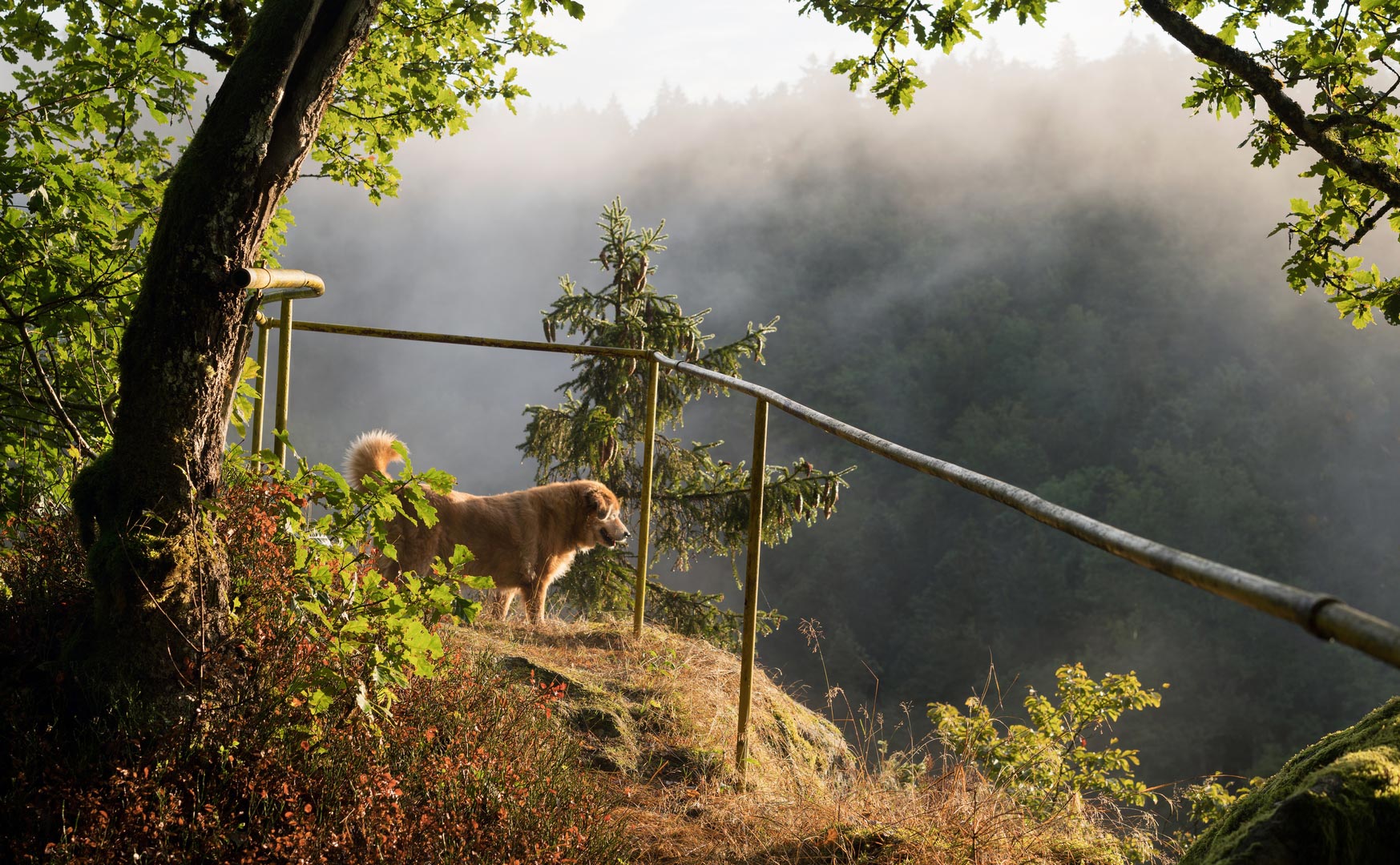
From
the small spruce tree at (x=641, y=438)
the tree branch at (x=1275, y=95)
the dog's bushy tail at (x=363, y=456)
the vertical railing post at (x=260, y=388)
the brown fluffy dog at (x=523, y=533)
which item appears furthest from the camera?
the small spruce tree at (x=641, y=438)

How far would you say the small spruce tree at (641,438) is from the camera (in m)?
9.65

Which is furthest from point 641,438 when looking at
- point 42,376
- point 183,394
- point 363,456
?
point 183,394

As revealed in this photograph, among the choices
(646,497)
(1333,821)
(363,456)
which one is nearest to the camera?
(1333,821)

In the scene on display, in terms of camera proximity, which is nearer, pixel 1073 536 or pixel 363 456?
pixel 1073 536

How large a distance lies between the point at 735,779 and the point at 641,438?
7.56 m

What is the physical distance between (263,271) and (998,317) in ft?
239

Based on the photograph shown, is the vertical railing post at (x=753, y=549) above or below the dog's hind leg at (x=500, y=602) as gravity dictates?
above

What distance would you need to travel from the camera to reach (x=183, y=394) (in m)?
2.19

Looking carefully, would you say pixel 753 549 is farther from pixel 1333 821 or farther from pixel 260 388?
pixel 260 388

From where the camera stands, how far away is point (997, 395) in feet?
216

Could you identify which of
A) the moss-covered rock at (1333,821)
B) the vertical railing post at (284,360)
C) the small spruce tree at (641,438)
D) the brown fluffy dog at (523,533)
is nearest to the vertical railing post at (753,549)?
the moss-covered rock at (1333,821)

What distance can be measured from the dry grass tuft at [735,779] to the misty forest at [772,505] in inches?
0.8

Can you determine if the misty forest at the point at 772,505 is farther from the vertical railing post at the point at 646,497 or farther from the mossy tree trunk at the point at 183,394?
the vertical railing post at the point at 646,497

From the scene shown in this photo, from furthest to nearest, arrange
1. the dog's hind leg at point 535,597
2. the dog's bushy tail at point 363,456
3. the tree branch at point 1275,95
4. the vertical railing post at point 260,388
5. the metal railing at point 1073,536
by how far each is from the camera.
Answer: the dog's hind leg at point 535,597 → the dog's bushy tail at point 363,456 → the vertical railing post at point 260,388 → the tree branch at point 1275,95 → the metal railing at point 1073,536
